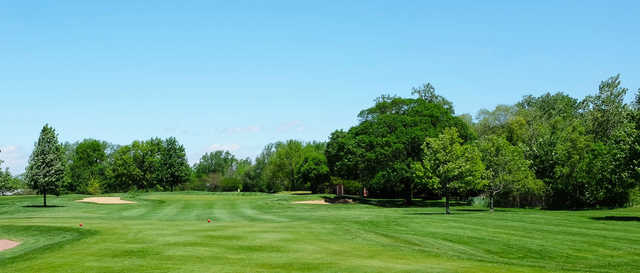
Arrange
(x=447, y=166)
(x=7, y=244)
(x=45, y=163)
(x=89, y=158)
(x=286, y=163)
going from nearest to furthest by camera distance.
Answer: (x=7, y=244)
(x=447, y=166)
(x=45, y=163)
(x=286, y=163)
(x=89, y=158)

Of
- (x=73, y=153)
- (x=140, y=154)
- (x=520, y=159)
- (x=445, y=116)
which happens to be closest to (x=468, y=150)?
(x=520, y=159)

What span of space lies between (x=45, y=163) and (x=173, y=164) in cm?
6808

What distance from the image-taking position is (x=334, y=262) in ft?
50.9

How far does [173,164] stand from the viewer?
12369 cm

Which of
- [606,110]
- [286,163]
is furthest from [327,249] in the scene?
[286,163]

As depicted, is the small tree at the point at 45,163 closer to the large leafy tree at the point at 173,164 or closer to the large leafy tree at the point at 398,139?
the large leafy tree at the point at 398,139

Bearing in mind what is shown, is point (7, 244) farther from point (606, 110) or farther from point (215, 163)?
point (215, 163)

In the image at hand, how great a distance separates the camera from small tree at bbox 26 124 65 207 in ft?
182

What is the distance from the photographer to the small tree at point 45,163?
5550cm

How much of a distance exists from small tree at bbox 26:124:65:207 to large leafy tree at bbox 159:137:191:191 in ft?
219

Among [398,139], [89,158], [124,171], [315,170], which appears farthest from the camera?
[89,158]

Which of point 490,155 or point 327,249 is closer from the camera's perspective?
point 327,249

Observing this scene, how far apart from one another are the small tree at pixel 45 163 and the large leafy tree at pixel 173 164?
66706 mm

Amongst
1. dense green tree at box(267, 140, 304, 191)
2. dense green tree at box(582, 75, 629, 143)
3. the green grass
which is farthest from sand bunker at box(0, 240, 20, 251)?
dense green tree at box(267, 140, 304, 191)
